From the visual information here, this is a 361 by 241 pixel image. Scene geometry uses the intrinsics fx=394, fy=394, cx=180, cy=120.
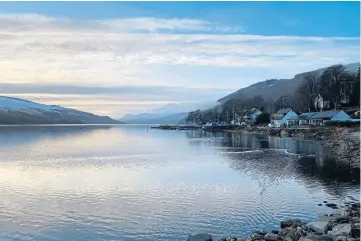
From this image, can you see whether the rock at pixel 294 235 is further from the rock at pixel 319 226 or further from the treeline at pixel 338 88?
the treeline at pixel 338 88

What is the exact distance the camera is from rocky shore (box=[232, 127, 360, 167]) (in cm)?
3630

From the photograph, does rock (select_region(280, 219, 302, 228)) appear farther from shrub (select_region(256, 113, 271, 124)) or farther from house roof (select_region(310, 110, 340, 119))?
shrub (select_region(256, 113, 271, 124))

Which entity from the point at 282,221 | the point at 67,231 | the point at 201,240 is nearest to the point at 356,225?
the point at 282,221

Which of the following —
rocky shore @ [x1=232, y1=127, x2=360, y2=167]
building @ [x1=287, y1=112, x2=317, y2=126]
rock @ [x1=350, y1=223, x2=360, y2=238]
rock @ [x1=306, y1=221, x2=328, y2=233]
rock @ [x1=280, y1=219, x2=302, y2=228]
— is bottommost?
rock @ [x1=280, y1=219, x2=302, y2=228]

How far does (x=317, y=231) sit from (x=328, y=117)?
238ft

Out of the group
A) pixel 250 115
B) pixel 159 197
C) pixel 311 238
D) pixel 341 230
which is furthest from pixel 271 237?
pixel 250 115

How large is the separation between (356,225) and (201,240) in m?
4.99

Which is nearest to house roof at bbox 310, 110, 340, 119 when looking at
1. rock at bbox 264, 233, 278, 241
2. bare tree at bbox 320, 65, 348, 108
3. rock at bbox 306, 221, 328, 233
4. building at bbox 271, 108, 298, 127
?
bare tree at bbox 320, 65, 348, 108

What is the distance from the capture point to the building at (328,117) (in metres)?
78.3

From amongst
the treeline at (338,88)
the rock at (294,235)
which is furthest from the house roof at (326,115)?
the rock at (294,235)

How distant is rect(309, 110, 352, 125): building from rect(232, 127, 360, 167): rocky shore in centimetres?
685

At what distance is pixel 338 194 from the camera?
20.8 metres

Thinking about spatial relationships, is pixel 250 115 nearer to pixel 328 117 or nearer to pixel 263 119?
pixel 263 119

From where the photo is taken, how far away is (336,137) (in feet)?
189
